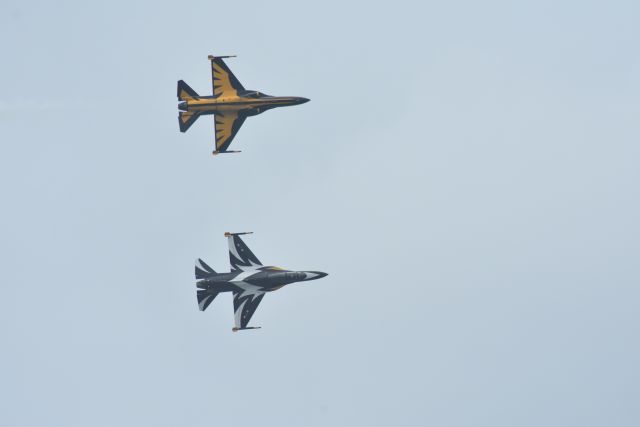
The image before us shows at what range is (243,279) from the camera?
15862 centimetres

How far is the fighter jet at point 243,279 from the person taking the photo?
518 ft

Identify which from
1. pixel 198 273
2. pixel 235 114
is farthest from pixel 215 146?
pixel 198 273

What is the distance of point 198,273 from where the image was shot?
15825 centimetres

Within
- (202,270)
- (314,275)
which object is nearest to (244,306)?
(202,270)

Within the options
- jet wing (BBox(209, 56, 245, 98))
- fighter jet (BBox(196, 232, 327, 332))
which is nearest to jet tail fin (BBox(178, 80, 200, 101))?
jet wing (BBox(209, 56, 245, 98))

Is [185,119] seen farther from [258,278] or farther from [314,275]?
[314,275]

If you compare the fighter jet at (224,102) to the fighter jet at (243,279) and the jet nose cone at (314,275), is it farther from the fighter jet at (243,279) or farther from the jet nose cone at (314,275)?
the jet nose cone at (314,275)

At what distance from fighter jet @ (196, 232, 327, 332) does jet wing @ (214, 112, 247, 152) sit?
404 inches

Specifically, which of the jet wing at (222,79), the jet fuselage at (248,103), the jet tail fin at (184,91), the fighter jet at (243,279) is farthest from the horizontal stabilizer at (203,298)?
the jet wing at (222,79)

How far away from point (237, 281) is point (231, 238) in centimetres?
514

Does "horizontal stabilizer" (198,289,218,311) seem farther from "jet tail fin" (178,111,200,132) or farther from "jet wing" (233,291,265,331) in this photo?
"jet tail fin" (178,111,200,132)

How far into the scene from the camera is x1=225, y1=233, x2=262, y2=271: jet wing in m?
160

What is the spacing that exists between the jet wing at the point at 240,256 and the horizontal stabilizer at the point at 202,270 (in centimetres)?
256

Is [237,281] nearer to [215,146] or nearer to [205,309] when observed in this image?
[205,309]
